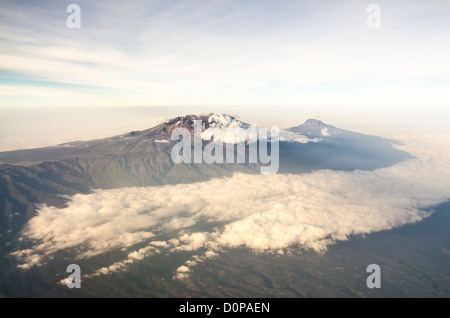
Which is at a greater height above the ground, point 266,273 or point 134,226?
point 134,226

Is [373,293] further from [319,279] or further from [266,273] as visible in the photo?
[266,273]
